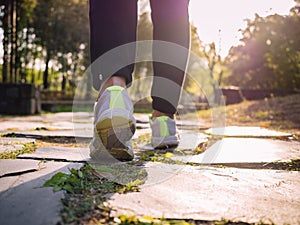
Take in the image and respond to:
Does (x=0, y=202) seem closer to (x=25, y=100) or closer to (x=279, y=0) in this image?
(x=279, y=0)

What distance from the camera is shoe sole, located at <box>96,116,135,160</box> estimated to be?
1273 millimetres

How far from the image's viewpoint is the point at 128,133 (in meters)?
1.31

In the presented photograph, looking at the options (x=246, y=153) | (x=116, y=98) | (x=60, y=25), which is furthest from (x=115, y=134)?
(x=60, y=25)

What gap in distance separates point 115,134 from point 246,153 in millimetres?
711

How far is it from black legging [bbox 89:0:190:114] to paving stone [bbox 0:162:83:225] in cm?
65

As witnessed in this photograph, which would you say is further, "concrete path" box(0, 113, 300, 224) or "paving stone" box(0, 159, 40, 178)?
"paving stone" box(0, 159, 40, 178)

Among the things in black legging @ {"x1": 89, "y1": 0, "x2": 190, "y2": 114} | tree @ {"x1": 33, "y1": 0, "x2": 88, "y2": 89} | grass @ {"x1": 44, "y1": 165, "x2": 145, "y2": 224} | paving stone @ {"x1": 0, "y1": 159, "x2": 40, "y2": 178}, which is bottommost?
grass @ {"x1": 44, "y1": 165, "x2": 145, "y2": 224}

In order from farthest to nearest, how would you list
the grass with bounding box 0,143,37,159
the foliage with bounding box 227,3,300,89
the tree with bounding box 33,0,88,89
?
1. the tree with bounding box 33,0,88,89
2. the foliage with bounding box 227,3,300,89
3. the grass with bounding box 0,143,37,159

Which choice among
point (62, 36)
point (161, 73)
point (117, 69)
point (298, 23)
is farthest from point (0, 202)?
point (62, 36)

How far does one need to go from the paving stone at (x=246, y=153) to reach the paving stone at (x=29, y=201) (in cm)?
70

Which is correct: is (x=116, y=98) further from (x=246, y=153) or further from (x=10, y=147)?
(x=246, y=153)

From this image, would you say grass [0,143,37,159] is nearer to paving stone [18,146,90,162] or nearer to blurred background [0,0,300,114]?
paving stone [18,146,90,162]

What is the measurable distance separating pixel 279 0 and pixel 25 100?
156 inches

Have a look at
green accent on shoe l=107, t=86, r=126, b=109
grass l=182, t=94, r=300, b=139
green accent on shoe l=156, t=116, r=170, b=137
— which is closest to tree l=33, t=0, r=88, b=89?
grass l=182, t=94, r=300, b=139
